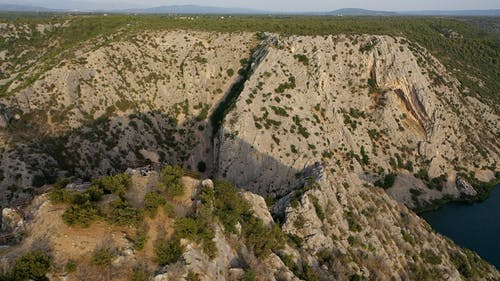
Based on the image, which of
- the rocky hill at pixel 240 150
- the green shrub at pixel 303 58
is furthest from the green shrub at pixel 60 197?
the green shrub at pixel 303 58

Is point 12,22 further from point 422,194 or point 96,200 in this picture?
point 422,194

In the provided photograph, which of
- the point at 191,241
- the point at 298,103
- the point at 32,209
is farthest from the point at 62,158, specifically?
the point at 298,103

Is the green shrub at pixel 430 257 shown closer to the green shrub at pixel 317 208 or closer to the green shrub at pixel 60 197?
the green shrub at pixel 317 208

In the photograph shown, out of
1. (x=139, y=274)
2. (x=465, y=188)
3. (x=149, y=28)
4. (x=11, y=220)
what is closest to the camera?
(x=139, y=274)

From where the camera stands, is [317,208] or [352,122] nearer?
[317,208]

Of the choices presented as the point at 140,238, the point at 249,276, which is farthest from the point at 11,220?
the point at 249,276

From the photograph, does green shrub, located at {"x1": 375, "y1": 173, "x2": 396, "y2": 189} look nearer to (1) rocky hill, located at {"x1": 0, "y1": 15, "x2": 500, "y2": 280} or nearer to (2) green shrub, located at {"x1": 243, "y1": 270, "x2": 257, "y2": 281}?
(1) rocky hill, located at {"x1": 0, "y1": 15, "x2": 500, "y2": 280}

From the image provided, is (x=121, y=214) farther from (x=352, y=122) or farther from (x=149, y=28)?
(x=149, y=28)

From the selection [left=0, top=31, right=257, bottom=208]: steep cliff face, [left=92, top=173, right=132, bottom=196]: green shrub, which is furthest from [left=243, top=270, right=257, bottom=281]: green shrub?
[left=0, top=31, right=257, bottom=208]: steep cliff face
